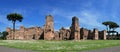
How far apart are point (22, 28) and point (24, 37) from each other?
370 cm

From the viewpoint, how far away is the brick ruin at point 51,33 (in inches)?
3118

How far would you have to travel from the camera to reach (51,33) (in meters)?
79.1

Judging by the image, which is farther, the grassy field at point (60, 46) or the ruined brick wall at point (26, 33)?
the ruined brick wall at point (26, 33)

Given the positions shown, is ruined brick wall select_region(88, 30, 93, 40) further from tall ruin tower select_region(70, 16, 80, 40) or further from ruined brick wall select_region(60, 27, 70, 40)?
tall ruin tower select_region(70, 16, 80, 40)

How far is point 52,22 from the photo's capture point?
266ft

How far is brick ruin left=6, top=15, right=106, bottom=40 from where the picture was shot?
260 ft

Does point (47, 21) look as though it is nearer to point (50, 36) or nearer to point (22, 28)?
point (50, 36)

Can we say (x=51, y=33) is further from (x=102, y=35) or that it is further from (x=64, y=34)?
(x=102, y=35)

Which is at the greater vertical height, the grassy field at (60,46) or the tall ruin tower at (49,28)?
the tall ruin tower at (49,28)

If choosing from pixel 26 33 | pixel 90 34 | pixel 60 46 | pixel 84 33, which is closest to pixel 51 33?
pixel 26 33

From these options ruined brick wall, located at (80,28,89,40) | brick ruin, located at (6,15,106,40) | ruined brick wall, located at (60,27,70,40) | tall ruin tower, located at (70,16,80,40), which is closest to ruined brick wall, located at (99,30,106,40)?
brick ruin, located at (6,15,106,40)

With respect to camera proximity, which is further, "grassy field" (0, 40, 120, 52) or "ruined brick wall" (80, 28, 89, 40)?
"ruined brick wall" (80, 28, 89, 40)

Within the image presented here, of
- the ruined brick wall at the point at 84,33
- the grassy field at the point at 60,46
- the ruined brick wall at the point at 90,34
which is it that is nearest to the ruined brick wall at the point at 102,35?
the ruined brick wall at the point at 90,34

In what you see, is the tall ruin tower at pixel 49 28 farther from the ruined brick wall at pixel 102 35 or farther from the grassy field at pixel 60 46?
the grassy field at pixel 60 46
